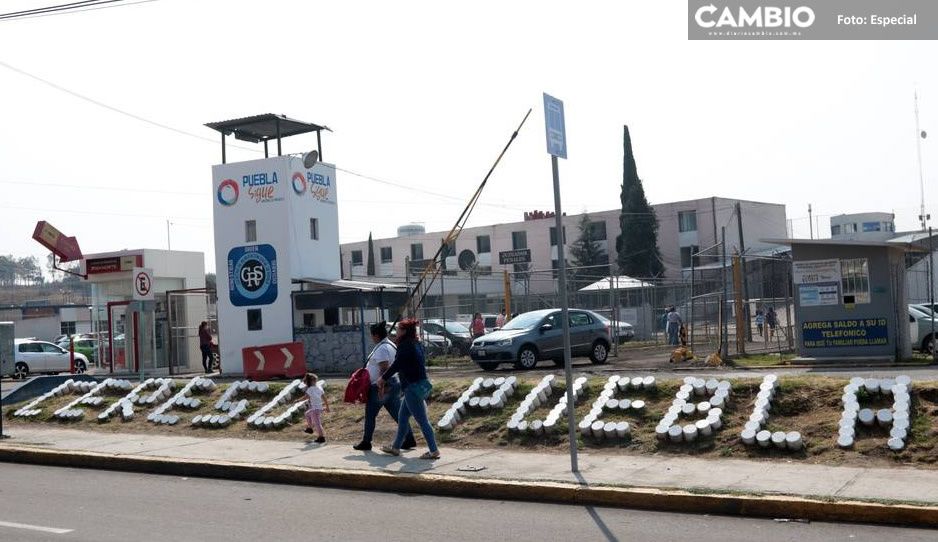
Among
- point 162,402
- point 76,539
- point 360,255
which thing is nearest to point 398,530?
point 76,539

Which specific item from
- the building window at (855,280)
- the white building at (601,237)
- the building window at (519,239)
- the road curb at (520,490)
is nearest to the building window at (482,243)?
the white building at (601,237)

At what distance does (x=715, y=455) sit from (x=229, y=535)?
5.40 metres

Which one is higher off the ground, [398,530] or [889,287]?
[889,287]

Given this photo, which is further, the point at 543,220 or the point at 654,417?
the point at 543,220

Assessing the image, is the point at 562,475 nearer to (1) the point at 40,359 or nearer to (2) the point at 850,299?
(2) the point at 850,299

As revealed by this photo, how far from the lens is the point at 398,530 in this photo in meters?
8.20

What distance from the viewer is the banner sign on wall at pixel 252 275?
26.5 meters

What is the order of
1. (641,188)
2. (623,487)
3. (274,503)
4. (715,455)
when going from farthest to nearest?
(641,188), (715,455), (274,503), (623,487)

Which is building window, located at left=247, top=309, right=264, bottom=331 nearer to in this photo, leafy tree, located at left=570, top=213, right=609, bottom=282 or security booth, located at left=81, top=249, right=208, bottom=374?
security booth, located at left=81, top=249, right=208, bottom=374

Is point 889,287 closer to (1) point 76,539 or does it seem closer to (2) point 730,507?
(2) point 730,507

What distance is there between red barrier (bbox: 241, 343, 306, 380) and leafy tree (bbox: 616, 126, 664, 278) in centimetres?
4439

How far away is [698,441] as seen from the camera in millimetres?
11008

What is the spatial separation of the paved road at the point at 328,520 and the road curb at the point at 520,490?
15 cm

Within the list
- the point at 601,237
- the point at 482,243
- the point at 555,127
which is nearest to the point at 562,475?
the point at 555,127
